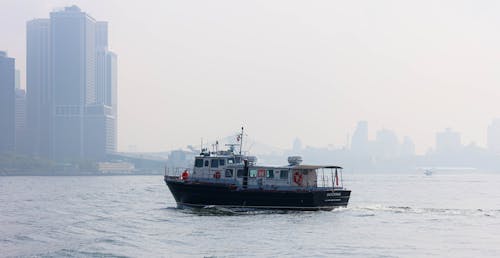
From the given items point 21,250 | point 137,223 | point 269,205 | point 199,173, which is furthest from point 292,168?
point 21,250

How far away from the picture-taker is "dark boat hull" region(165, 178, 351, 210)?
56094 mm

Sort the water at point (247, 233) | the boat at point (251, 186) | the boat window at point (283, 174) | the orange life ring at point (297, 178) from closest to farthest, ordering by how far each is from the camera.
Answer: the water at point (247, 233), the boat at point (251, 186), the orange life ring at point (297, 178), the boat window at point (283, 174)

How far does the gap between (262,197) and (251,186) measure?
147cm

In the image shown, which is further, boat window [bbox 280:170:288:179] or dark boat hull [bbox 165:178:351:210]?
boat window [bbox 280:170:288:179]

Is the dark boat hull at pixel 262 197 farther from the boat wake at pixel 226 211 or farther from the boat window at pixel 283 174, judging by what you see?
the boat window at pixel 283 174

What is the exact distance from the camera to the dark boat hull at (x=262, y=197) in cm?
5609

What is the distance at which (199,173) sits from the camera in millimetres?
59812

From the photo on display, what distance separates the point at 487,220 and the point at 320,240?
1951cm

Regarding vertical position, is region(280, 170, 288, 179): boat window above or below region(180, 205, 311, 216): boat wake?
above

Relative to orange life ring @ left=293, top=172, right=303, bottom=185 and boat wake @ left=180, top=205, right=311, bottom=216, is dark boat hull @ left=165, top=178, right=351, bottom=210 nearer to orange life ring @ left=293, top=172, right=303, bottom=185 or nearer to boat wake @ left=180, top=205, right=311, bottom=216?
boat wake @ left=180, top=205, right=311, bottom=216

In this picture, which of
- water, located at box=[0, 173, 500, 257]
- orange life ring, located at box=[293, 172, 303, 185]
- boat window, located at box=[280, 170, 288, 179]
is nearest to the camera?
water, located at box=[0, 173, 500, 257]

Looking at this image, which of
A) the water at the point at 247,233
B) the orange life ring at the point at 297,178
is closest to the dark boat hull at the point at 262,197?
the water at the point at 247,233

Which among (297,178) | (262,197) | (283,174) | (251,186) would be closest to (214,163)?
(251,186)

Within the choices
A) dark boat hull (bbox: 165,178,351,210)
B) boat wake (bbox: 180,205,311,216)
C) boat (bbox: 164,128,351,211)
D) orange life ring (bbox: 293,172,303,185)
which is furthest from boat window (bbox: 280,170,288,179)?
boat wake (bbox: 180,205,311,216)
